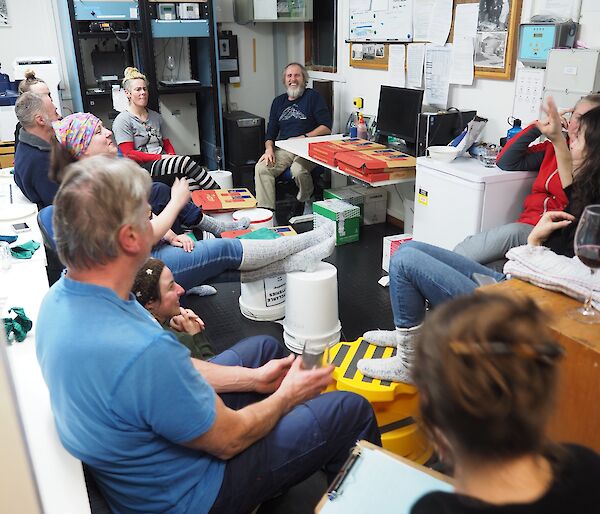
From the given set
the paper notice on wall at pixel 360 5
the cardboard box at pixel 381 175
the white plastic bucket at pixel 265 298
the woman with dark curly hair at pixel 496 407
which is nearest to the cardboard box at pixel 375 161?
the cardboard box at pixel 381 175

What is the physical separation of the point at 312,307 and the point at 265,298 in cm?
42

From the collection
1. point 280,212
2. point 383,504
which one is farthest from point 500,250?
point 280,212

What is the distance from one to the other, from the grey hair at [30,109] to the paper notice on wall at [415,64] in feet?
7.99

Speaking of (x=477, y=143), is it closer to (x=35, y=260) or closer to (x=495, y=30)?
(x=495, y=30)

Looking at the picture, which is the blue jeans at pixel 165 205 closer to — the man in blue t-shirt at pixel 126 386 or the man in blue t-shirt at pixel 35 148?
the man in blue t-shirt at pixel 35 148

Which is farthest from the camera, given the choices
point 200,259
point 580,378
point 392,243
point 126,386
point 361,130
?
point 361,130

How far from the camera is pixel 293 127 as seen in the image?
15.8ft

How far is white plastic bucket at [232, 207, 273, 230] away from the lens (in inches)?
128

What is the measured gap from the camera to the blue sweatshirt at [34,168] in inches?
107

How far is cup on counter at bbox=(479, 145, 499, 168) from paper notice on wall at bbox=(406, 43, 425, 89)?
956 millimetres

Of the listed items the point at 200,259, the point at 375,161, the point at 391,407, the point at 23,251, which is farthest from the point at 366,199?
the point at 23,251

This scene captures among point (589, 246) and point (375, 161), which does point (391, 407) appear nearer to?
point (589, 246)

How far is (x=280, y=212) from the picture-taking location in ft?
15.8

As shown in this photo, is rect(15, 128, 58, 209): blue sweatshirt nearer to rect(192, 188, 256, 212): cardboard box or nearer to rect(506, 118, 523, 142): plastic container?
rect(192, 188, 256, 212): cardboard box
